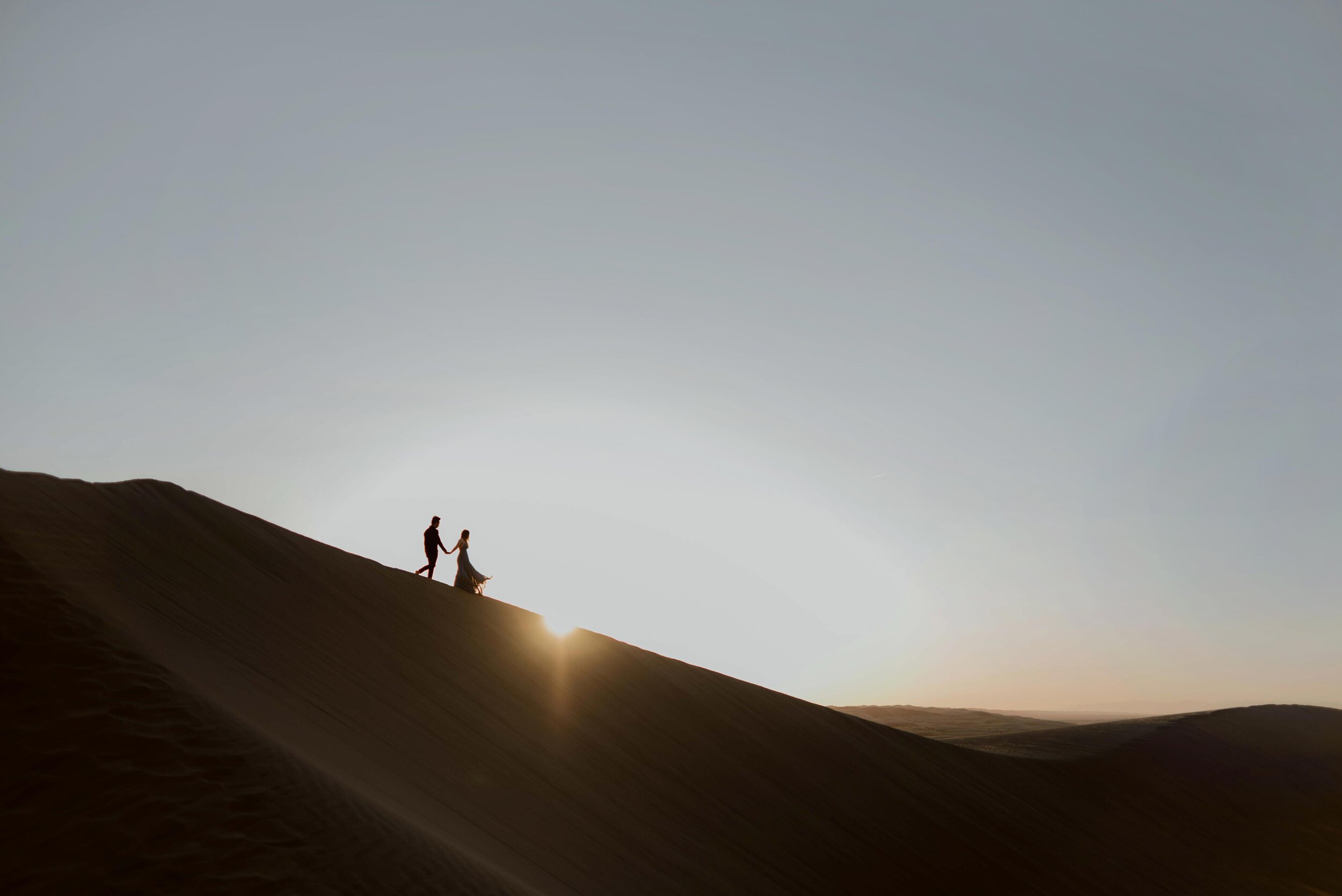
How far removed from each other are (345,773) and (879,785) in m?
8.51

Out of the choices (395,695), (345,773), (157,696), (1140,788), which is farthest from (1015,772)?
(157,696)

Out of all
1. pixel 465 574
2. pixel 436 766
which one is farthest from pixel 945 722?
pixel 436 766

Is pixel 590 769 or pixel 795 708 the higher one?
pixel 795 708

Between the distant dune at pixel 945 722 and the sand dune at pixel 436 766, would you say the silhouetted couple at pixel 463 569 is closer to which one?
the sand dune at pixel 436 766

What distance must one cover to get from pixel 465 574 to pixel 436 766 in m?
6.61

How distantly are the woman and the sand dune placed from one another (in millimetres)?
551

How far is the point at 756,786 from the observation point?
1025 cm

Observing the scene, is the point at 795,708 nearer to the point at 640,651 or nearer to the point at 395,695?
the point at 640,651

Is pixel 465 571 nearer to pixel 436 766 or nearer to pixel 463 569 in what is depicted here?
pixel 463 569

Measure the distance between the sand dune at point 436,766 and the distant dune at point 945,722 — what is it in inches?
201

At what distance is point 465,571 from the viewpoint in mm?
13539

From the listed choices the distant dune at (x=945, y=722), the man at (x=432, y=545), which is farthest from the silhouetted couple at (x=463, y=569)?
the distant dune at (x=945, y=722)

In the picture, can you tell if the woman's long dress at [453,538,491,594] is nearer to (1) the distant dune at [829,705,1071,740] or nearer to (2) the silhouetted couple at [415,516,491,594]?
(2) the silhouetted couple at [415,516,491,594]

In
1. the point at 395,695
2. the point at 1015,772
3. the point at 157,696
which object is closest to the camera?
the point at 157,696
